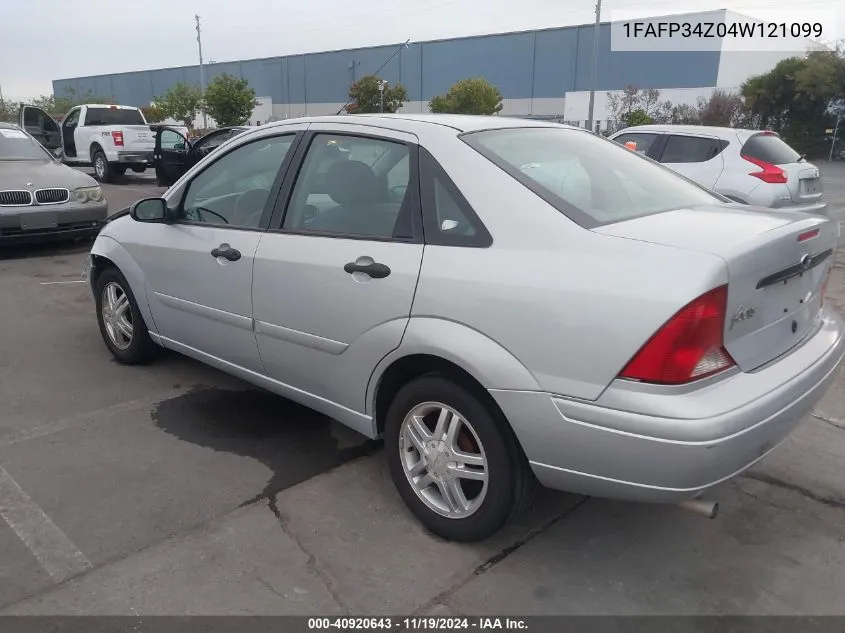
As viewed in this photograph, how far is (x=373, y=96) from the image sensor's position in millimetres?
51938

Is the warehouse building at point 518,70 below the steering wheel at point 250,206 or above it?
above

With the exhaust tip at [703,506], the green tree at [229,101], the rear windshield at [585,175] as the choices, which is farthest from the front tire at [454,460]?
the green tree at [229,101]

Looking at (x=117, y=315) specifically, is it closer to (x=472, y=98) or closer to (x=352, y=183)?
(x=352, y=183)

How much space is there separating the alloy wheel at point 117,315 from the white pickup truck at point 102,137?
45.3ft

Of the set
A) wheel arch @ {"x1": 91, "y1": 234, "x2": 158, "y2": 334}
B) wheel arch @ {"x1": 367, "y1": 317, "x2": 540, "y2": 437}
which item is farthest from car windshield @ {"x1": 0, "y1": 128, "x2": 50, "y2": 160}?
wheel arch @ {"x1": 367, "y1": 317, "x2": 540, "y2": 437}

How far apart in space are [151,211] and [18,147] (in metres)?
Answer: 6.67

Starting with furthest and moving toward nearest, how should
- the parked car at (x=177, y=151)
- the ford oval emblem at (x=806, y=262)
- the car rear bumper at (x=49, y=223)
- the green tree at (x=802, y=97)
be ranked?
the green tree at (x=802, y=97)
the parked car at (x=177, y=151)
the car rear bumper at (x=49, y=223)
the ford oval emblem at (x=806, y=262)

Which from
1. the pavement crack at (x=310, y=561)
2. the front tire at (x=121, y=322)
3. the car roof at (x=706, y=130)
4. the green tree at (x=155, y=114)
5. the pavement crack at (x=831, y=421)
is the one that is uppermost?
the green tree at (x=155, y=114)

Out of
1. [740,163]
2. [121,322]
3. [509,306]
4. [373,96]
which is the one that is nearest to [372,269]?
[509,306]

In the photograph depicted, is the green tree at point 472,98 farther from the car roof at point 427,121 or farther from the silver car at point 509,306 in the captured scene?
the silver car at point 509,306

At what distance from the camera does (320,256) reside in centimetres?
307

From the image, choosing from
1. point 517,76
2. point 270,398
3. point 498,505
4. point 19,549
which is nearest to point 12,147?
point 270,398

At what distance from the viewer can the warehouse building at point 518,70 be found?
54781 mm

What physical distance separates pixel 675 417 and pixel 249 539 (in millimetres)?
1781
